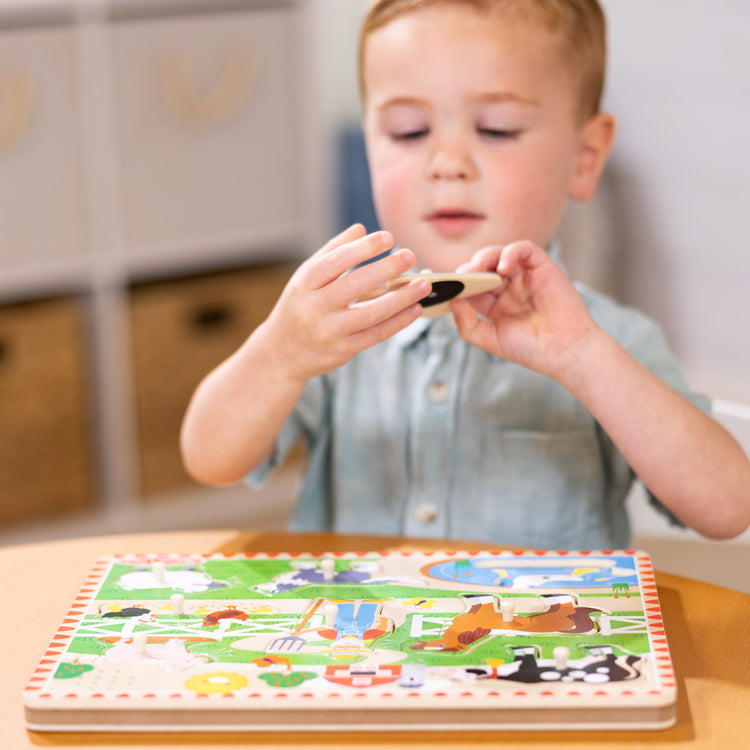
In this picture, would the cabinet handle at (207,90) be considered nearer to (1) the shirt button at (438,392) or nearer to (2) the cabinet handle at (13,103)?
(2) the cabinet handle at (13,103)

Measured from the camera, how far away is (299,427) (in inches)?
41.9

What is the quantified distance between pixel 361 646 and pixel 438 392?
1.51ft

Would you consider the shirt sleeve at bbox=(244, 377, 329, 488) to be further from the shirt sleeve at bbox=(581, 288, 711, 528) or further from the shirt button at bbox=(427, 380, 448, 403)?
the shirt sleeve at bbox=(581, 288, 711, 528)

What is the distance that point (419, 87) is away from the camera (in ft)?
3.17

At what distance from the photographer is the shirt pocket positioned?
102cm

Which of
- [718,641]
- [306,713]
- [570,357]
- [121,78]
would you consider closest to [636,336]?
[570,357]

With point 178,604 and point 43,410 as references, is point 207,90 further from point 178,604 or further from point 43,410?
point 178,604

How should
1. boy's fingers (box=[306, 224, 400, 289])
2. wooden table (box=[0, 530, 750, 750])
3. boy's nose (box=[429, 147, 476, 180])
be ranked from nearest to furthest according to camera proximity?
wooden table (box=[0, 530, 750, 750]) < boy's fingers (box=[306, 224, 400, 289]) < boy's nose (box=[429, 147, 476, 180])

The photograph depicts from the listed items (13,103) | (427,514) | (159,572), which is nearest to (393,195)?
(427,514)

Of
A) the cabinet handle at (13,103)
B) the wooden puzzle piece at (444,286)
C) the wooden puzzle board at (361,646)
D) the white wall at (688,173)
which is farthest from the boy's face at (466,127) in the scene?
the white wall at (688,173)

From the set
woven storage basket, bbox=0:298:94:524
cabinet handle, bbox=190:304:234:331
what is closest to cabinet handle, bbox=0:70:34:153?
woven storage basket, bbox=0:298:94:524

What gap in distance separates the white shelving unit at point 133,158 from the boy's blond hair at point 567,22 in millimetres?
1150

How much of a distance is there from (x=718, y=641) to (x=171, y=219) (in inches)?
67.3

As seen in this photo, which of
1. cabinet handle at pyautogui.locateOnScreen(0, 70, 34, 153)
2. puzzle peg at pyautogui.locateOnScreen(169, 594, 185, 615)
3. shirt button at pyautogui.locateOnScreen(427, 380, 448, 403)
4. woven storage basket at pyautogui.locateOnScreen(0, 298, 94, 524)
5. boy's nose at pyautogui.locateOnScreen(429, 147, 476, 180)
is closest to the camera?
puzzle peg at pyautogui.locateOnScreen(169, 594, 185, 615)
